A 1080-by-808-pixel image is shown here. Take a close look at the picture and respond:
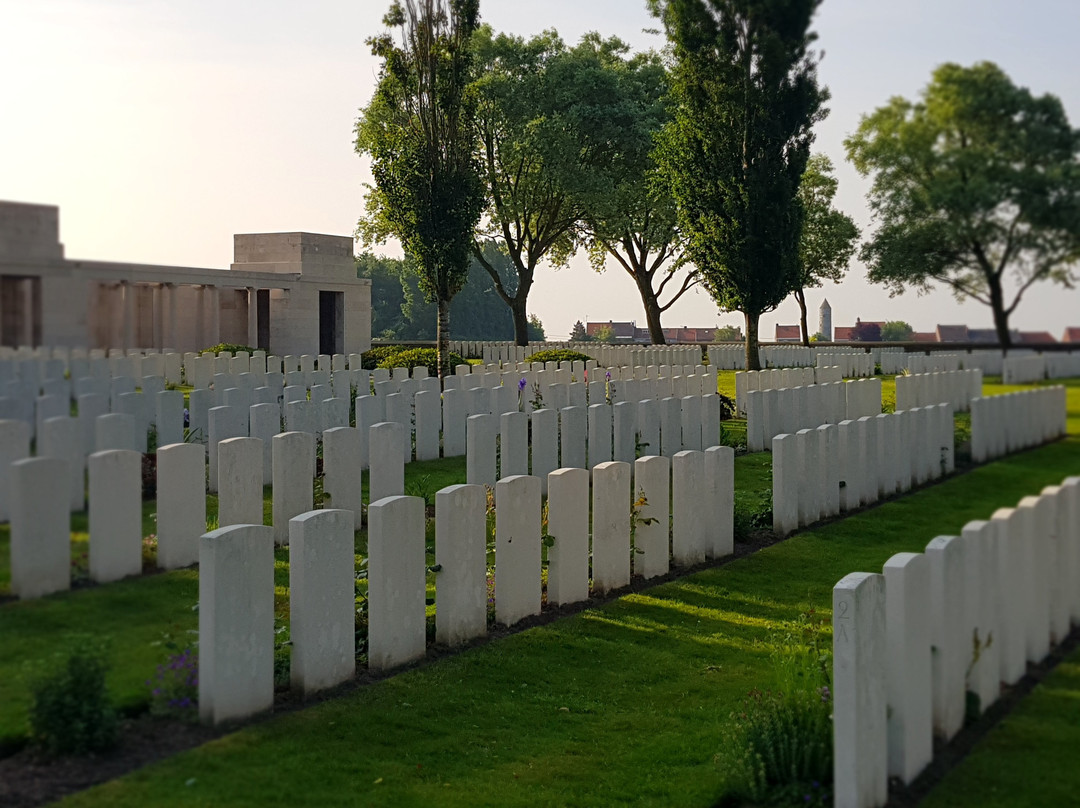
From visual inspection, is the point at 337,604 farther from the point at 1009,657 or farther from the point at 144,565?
the point at 1009,657

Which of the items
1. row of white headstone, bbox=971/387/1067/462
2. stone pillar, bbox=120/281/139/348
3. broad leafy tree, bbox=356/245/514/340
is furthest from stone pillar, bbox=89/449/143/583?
broad leafy tree, bbox=356/245/514/340

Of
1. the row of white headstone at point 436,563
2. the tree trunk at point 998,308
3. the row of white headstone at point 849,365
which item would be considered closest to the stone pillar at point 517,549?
the row of white headstone at point 436,563

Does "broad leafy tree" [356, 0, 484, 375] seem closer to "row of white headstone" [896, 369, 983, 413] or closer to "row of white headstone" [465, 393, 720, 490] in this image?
"row of white headstone" [465, 393, 720, 490]

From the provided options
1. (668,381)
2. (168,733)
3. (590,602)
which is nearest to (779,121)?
(668,381)

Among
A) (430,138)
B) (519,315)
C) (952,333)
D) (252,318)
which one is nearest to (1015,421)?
(952,333)

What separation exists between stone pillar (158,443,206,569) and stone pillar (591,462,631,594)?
204 cm

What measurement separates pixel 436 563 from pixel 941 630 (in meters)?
2.19

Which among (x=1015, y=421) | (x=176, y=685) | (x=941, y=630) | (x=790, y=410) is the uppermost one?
(x=1015, y=421)

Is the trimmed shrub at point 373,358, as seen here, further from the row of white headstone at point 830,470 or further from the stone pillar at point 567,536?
the stone pillar at point 567,536

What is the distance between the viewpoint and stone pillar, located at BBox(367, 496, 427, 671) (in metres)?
4.28

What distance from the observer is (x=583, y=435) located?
8758mm

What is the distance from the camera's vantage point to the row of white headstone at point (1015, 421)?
348 cm

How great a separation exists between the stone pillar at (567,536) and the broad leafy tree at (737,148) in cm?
1216

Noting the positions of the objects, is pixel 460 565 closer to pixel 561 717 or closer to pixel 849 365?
pixel 561 717
